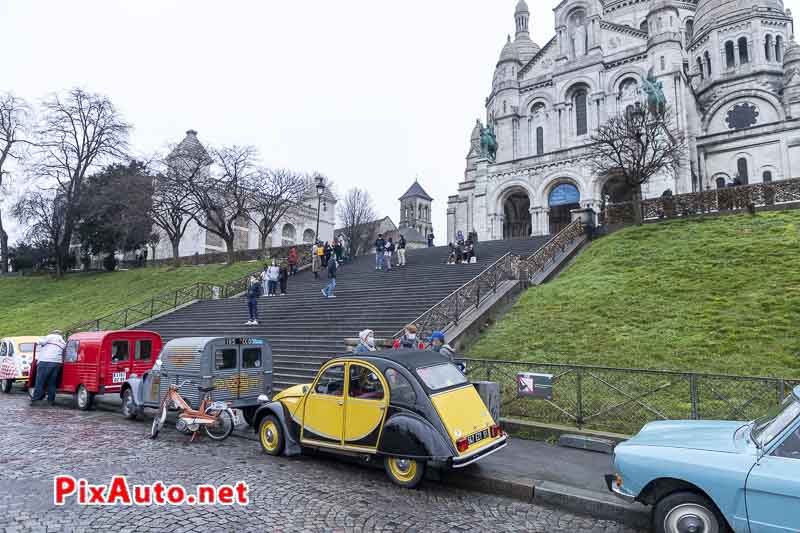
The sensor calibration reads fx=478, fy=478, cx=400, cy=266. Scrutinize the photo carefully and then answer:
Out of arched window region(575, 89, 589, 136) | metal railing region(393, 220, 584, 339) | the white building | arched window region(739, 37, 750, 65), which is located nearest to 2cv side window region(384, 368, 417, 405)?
metal railing region(393, 220, 584, 339)

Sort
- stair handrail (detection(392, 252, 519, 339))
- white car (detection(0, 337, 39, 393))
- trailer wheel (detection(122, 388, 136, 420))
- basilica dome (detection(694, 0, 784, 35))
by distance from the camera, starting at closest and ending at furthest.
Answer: trailer wheel (detection(122, 388, 136, 420)) < stair handrail (detection(392, 252, 519, 339)) < white car (detection(0, 337, 39, 393)) < basilica dome (detection(694, 0, 784, 35))

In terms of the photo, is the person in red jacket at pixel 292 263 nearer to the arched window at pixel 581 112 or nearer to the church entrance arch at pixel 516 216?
the church entrance arch at pixel 516 216

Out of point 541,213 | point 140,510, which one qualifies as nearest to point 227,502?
point 140,510

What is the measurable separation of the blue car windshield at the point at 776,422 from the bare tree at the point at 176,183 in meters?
32.6

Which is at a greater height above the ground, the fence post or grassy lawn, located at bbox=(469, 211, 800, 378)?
grassy lawn, located at bbox=(469, 211, 800, 378)

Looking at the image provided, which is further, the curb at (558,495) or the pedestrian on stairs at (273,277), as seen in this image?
the pedestrian on stairs at (273,277)

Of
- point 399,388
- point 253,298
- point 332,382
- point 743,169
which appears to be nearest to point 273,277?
point 253,298

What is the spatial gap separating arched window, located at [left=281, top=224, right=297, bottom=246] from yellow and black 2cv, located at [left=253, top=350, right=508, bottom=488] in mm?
51258

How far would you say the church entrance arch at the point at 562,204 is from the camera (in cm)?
3581

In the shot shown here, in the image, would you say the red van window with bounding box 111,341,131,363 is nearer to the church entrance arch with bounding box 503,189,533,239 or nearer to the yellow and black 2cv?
the yellow and black 2cv

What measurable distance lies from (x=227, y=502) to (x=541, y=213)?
34.3 meters

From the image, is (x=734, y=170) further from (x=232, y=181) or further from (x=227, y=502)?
(x=227, y=502)

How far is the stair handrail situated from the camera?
1245cm
